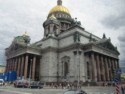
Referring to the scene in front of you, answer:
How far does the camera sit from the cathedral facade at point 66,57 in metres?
54.6

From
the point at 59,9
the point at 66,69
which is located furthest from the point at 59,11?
the point at 66,69

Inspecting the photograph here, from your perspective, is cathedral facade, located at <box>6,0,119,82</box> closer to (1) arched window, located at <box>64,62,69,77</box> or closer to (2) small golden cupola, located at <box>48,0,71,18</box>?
(1) arched window, located at <box>64,62,69,77</box>

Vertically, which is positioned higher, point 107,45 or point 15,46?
point 15,46

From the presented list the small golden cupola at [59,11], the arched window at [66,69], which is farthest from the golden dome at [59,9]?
the arched window at [66,69]

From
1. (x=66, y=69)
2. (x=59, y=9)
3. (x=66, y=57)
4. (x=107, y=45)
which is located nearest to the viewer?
(x=66, y=69)

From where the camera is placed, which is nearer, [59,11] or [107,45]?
[107,45]

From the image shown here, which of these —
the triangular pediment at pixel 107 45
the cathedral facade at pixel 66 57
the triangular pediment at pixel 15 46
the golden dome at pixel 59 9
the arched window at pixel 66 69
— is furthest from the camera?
the golden dome at pixel 59 9

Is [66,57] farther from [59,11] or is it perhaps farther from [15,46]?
[59,11]

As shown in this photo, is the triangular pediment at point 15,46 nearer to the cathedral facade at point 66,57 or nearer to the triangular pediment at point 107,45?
the cathedral facade at point 66,57

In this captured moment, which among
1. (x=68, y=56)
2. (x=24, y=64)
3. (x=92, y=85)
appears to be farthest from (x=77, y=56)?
(x=24, y=64)

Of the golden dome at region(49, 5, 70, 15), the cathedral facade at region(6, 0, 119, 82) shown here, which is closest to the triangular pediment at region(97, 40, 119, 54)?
the cathedral facade at region(6, 0, 119, 82)

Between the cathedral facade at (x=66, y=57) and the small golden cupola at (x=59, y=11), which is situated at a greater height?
the small golden cupola at (x=59, y=11)

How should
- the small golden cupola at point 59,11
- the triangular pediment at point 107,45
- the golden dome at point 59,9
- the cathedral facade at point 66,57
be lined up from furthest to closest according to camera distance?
the golden dome at point 59,9 → the small golden cupola at point 59,11 → the triangular pediment at point 107,45 → the cathedral facade at point 66,57

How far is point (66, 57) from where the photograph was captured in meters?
58.5
